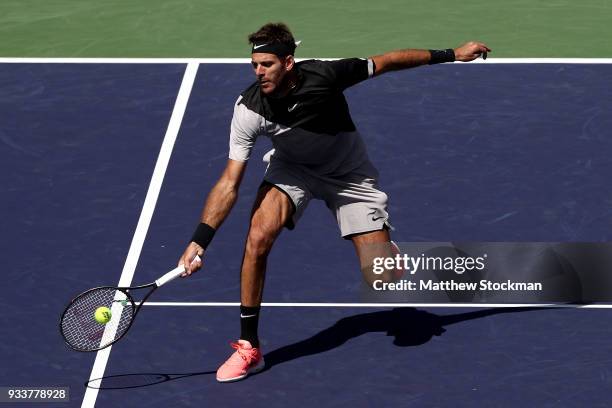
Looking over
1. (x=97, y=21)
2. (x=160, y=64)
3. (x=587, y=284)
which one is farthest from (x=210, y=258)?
(x=97, y=21)

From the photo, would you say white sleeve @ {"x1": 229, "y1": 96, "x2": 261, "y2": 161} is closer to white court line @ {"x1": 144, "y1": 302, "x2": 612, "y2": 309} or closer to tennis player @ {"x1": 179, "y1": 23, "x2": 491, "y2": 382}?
tennis player @ {"x1": 179, "y1": 23, "x2": 491, "y2": 382}

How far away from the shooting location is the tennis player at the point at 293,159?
10.9 m

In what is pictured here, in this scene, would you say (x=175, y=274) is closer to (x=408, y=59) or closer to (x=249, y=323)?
(x=249, y=323)

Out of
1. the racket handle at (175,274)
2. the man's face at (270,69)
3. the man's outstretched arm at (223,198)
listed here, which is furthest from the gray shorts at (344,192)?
the racket handle at (175,274)

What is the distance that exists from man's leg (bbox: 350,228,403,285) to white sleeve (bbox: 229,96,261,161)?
1.13 metres

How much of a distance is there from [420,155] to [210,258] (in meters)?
2.60

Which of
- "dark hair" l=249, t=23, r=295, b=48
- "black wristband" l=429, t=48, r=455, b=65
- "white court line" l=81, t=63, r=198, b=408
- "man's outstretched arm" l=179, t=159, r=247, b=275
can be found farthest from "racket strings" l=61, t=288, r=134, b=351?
"black wristband" l=429, t=48, r=455, b=65

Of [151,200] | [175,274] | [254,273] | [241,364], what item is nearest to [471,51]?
[254,273]

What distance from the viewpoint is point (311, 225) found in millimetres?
13453

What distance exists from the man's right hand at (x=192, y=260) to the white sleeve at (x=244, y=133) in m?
0.78

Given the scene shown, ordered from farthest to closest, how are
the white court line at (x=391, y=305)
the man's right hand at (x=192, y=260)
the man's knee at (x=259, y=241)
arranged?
the white court line at (x=391, y=305), the man's knee at (x=259, y=241), the man's right hand at (x=192, y=260)

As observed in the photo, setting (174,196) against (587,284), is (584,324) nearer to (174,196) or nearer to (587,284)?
(587,284)

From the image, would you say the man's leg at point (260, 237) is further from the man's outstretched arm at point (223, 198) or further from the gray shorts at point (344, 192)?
the man's outstretched arm at point (223, 198)

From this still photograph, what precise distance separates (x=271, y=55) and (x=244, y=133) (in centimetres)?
61
